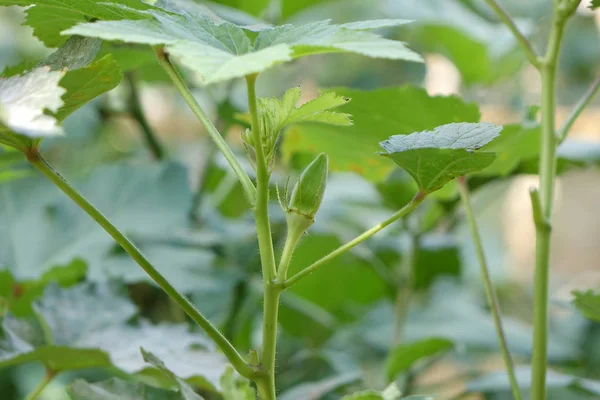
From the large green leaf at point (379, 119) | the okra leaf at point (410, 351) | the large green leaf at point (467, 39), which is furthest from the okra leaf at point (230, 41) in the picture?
the large green leaf at point (467, 39)

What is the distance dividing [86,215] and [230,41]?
0.44 meters

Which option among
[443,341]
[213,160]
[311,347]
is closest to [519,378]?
[443,341]

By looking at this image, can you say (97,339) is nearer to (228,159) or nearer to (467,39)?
(228,159)

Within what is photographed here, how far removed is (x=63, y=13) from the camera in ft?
0.95

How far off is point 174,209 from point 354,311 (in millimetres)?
321

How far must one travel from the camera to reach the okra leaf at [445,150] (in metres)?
0.26

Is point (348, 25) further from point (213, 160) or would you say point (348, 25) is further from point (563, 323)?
point (563, 323)

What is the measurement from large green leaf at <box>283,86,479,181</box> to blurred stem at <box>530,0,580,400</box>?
1.8 inches

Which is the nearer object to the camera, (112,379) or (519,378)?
(112,379)

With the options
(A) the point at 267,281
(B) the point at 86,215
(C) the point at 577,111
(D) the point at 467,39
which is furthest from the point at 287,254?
(D) the point at 467,39

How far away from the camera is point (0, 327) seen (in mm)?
403

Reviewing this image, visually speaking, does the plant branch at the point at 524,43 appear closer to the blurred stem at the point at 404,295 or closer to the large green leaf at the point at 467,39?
the blurred stem at the point at 404,295

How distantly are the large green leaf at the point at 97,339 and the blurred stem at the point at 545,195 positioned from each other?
0.17m

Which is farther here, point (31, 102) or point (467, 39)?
point (467, 39)
